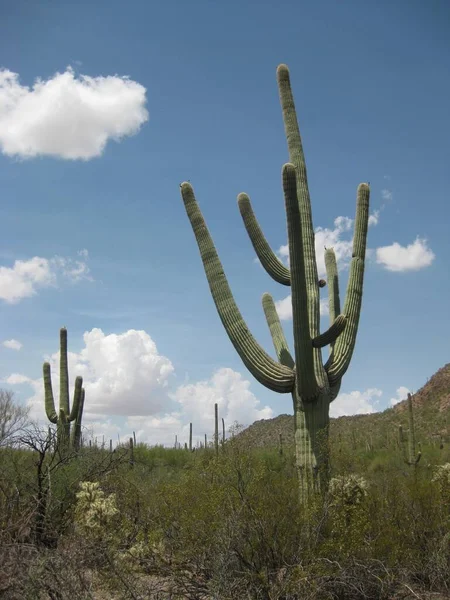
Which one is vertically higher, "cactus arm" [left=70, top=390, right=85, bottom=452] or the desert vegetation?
"cactus arm" [left=70, top=390, right=85, bottom=452]

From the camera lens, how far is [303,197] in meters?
10.9

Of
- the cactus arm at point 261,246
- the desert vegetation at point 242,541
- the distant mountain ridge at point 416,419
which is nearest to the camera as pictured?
the desert vegetation at point 242,541

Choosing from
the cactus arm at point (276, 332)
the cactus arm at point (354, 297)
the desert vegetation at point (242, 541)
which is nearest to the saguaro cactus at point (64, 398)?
the cactus arm at point (276, 332)

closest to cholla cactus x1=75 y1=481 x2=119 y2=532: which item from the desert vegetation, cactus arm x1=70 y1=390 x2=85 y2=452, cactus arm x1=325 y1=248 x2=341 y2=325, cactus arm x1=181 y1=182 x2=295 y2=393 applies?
the desert vegetation

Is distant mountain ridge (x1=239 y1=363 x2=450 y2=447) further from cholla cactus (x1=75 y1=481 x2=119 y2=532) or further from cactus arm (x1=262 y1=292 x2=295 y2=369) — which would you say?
cholla cactus (x1=75 y1=481 x2=119 y2=532)

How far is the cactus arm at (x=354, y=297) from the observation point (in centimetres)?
1040

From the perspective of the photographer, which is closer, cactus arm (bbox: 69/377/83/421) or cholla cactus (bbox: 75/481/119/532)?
cholla cactus (bbox: 75/481/119/532)

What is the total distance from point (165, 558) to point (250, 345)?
3.46 m

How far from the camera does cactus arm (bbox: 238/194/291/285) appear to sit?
10.9m

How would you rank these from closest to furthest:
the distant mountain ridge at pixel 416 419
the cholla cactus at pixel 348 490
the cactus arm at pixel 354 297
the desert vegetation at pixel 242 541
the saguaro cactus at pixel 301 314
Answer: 1. the desert vegetation at pixel 242 541
2. the cholla cactus at pixel 348 490
3. the saguaro cactus at pixel 301 314
4. the cactus arm at pixel 354 297
5. the distant mountain ridge at pixel 416 419

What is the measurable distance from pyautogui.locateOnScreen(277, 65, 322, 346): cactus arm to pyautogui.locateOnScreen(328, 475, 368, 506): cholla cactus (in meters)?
1.89

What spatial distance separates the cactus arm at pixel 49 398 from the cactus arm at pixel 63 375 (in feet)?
1.13

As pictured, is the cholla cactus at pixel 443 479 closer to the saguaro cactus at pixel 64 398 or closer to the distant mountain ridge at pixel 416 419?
the saguaro cactus at pixel 64 398

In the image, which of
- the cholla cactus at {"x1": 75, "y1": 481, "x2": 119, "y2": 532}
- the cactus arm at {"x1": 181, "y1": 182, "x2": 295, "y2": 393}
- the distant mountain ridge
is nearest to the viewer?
the cholla cactus at {"x1": 75, "y1": 481, "x2": 119, "y2": 532}
